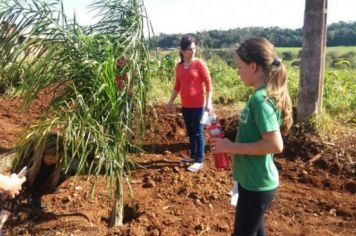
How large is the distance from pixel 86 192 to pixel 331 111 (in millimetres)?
4563

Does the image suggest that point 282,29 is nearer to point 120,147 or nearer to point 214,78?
point 214,78

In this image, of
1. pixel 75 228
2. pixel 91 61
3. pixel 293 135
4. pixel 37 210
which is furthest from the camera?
pixel 293 135

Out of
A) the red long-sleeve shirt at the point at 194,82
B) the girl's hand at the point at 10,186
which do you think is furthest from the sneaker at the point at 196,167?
the girl's hand at the point at 10,186

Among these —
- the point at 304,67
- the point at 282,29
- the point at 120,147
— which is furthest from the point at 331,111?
the point at 282,29

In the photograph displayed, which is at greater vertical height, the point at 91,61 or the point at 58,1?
the point at 58,1

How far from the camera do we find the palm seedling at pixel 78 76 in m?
3.36

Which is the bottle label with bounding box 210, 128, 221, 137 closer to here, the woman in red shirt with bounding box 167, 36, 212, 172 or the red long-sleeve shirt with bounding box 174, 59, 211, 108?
the woman in red shirt with bounding box 167, 36, 212, 172

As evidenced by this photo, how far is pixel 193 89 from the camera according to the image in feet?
17.7

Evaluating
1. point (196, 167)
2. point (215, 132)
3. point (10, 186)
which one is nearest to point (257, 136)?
point (215, 132)

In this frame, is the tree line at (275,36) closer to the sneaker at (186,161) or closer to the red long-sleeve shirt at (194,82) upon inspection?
the sneaker at (186,161)

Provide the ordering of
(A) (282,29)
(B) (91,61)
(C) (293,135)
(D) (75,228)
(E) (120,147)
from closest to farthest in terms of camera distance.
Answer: (B) (91,61), (E) (120,147), (D) (75,228), (C) (293,135), (A) (282,29)

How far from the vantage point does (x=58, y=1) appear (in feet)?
11.6

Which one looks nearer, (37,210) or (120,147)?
(120,147)

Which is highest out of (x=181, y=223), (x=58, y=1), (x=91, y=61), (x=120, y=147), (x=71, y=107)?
(x=58, y=1)
